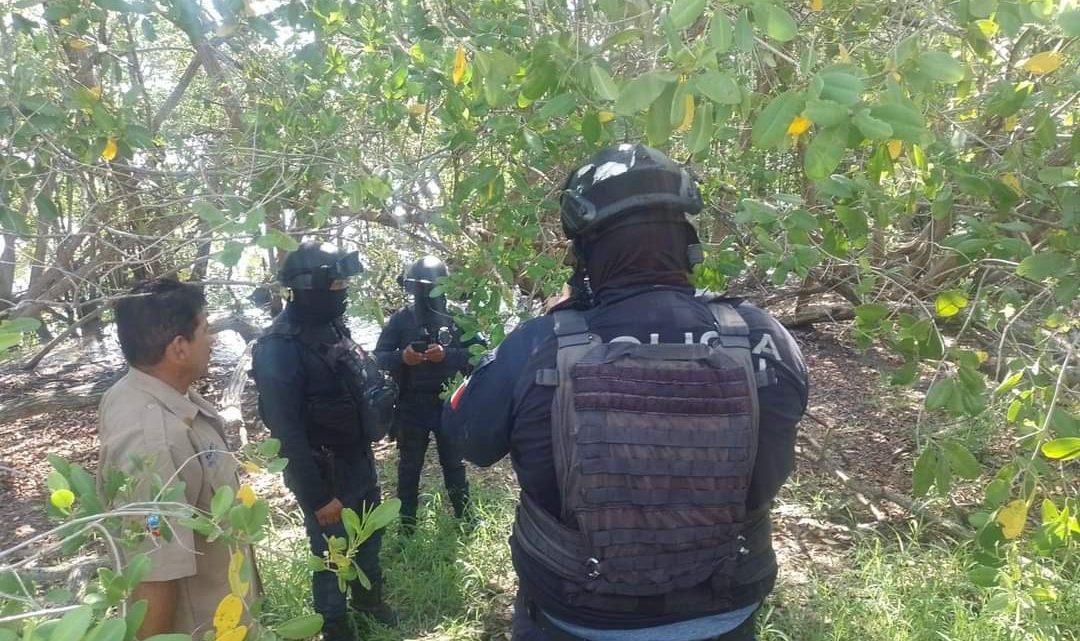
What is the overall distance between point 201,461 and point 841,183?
5.59 ft

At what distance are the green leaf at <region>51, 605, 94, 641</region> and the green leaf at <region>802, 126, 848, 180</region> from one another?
1.11 m

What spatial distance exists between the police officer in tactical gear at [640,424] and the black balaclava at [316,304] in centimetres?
125

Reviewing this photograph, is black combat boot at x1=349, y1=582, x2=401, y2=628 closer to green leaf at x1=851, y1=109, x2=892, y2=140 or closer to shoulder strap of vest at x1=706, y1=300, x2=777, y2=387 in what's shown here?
shoulder strap of vest at x1=706, y1=300, x2=777, y2=387

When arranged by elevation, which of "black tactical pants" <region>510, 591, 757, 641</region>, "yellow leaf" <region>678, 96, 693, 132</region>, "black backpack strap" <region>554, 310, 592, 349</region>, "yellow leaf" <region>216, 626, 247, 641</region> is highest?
"yellow leaf" <region>678, 96, 693, 132</region>

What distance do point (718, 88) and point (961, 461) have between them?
1.09m

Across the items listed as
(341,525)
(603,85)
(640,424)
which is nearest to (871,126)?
(603,85)

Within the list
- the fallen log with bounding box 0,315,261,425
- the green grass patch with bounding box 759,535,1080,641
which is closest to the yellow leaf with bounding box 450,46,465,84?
the green grass patch with bounding box 759,535,1080,641

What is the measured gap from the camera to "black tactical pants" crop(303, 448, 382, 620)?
2945 millimetres

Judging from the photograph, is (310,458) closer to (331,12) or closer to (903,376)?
(331,12)

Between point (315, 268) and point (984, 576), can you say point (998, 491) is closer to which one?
point (984, 576)

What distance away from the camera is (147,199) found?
8.95ft

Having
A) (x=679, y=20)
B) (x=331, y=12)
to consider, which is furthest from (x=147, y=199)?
(x=679, y=20)

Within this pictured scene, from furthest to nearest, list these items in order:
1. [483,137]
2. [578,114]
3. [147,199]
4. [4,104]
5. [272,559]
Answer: [272,559] < [147,199] < [483,137] < [578,114] < [4,104]

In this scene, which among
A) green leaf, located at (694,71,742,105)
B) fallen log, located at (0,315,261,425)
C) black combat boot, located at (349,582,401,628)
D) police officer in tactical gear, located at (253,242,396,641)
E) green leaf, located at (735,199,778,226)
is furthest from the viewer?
fallen log, located at (0,315,261,425)
